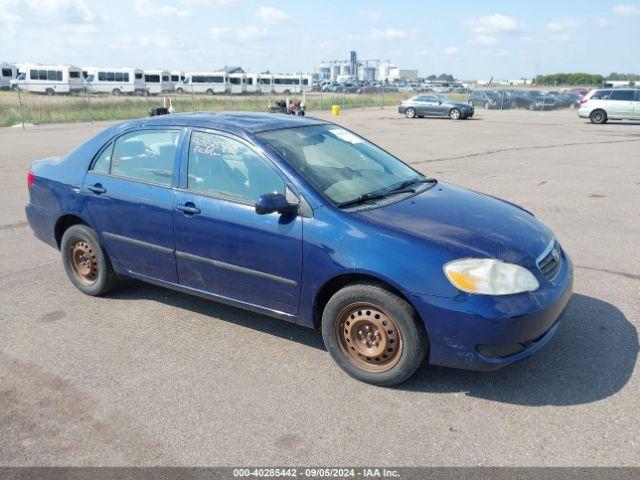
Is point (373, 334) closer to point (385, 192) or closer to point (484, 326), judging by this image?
point (484, 326)

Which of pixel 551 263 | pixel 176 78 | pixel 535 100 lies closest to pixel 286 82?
pixel 176 78

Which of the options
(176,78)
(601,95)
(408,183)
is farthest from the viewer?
(176,78)

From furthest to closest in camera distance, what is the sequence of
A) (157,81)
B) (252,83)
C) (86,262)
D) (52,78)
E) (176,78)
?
(252,83) < (176,78) < (157,81) < (52,78) < (86,262)

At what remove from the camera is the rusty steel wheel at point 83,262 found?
4934mm

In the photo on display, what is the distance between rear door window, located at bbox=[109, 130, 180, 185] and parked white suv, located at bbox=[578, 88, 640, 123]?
26650 millimetres

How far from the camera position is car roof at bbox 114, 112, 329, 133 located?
4.19 m

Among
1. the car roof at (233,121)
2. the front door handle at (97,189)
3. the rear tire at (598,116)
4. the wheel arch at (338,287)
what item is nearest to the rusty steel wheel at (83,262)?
the front door handle at (97,189)

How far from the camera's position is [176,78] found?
6053cm

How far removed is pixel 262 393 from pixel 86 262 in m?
2.43

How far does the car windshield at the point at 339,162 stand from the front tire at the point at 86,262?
187cm

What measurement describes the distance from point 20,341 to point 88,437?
151 centimetres

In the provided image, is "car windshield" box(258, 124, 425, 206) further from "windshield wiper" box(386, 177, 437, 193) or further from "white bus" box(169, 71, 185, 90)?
"white bus" box(169, 71, 185, 90)

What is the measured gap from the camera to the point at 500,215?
13.0ft

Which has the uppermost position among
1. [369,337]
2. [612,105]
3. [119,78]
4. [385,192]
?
[119,78]
